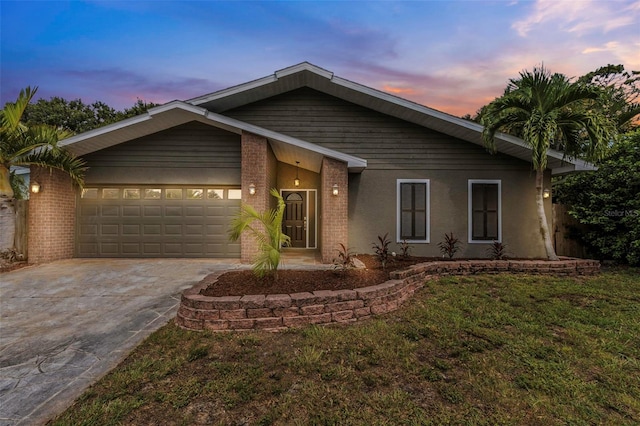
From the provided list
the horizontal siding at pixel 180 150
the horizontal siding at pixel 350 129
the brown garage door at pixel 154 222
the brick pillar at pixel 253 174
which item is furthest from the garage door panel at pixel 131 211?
the horizontal siding at pixel 350 129

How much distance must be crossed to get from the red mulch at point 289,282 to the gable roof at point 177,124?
3.10 meters

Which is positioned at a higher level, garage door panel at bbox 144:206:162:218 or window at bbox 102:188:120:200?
window at bbox 102:188:120:200

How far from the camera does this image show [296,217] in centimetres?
907

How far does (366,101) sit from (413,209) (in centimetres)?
327

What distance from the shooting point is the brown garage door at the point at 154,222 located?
307 inches

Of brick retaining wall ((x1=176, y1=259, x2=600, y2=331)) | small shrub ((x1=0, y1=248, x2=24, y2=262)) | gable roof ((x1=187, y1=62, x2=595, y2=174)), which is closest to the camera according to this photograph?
brick retaining wall ((x1=176, y1=259, x2=600, y2=331))

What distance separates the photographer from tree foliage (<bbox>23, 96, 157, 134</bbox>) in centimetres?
2119

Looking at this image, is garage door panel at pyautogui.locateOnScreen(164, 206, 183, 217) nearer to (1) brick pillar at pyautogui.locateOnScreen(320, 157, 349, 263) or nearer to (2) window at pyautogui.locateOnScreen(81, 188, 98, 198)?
(2) window at pyautogui.locateOnScreen(81, 188, 98, 198)

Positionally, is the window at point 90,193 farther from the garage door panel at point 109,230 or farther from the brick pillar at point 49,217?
the garage door panel at point 109,230

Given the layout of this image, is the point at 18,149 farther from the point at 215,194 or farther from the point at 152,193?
the point at 215,194

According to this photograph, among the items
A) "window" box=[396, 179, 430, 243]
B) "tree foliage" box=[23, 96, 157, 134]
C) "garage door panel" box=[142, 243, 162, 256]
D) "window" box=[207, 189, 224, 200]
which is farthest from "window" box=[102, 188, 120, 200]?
"tree foliage" box=[23, 96, 157, 134]

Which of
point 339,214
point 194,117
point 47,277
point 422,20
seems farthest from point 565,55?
point 47,277

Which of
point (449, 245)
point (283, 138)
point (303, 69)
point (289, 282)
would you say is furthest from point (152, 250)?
point (449, 245)

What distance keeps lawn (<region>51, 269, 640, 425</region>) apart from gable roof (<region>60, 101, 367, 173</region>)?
168 inches
